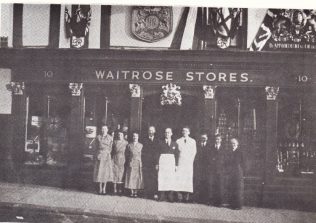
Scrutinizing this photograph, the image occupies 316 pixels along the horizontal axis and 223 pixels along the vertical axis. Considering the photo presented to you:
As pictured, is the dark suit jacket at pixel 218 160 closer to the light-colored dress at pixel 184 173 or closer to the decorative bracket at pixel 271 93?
the light-colored dress at pixel 184 173

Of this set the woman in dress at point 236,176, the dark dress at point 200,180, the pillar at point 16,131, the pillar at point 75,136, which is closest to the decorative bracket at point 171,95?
the dark dress at point 200,180

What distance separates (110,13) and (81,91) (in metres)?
0.90

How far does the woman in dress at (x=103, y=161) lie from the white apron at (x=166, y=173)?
0.53 meters

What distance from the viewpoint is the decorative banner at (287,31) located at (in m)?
3.69

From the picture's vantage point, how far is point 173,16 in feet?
12.6

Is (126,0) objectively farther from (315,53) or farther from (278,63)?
(315,53)

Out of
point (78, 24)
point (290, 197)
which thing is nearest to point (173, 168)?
point (290, 197)

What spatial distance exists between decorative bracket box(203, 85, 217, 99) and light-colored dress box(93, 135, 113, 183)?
3.68 ft

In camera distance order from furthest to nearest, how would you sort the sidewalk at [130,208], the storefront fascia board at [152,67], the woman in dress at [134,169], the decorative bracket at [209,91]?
the decorative bracket at [209,91] < the storefront fascia board at [152,67] < the woman in dress at [134,169] < the sidewalk at [130,208]

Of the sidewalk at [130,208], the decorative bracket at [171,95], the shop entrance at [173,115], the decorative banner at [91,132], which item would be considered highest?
the decorative bracket at [171,95]

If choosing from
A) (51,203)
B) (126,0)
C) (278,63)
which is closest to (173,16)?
(126,0)

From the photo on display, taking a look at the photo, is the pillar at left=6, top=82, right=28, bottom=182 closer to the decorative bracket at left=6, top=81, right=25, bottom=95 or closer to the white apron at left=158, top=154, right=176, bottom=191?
the decorative bracket at left=6, top=81, right=25, bottom=95

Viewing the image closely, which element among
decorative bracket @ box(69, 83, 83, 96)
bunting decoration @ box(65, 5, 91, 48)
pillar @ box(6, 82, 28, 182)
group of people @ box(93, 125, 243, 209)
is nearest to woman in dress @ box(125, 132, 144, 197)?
group of people @ box(93, 125, 243, 209)

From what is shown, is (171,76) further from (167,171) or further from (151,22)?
(167,171)
